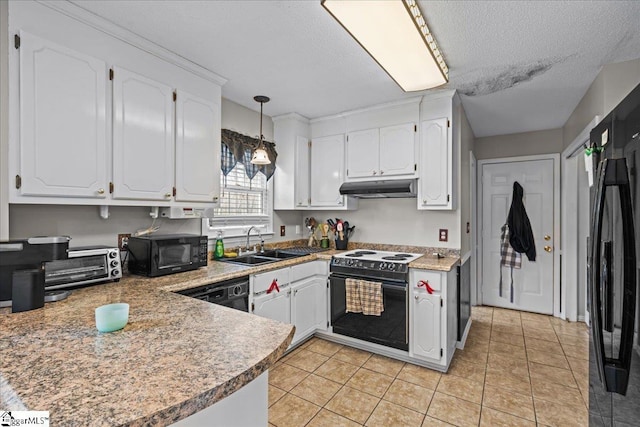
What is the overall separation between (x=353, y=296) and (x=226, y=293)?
120 centimetres

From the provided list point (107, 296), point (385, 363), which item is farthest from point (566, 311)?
point (107, 296)

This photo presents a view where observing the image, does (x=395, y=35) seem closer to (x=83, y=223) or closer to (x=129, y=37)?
(x=129, y=37)

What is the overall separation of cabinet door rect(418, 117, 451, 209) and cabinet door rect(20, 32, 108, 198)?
256 centimetres

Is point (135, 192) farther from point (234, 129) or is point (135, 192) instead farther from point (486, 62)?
point (486, 62)

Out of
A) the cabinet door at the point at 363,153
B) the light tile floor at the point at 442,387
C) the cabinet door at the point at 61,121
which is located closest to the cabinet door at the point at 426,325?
the light tile floor at the point at 442,387

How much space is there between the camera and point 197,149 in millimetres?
2377

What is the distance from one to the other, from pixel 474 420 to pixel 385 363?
848mm

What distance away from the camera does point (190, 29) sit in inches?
75.4

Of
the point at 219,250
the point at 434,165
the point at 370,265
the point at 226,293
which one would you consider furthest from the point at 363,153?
the point at 226,293

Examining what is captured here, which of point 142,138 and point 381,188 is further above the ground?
point 142,138

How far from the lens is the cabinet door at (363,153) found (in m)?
3.29

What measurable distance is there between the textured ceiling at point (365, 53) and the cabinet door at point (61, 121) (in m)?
0.35

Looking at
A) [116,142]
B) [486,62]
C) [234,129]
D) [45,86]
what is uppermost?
[486,62]

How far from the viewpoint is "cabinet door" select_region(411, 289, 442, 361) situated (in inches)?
102
